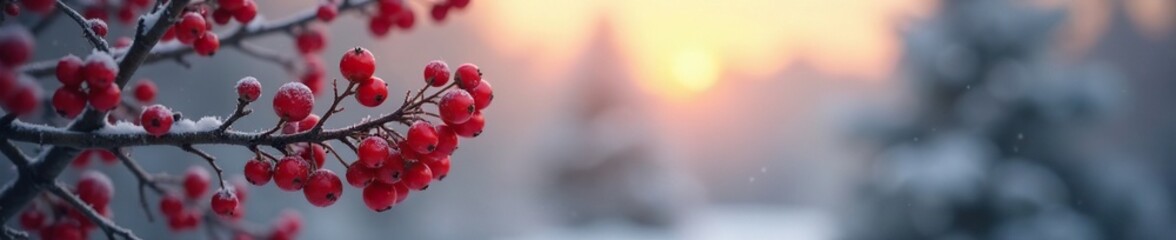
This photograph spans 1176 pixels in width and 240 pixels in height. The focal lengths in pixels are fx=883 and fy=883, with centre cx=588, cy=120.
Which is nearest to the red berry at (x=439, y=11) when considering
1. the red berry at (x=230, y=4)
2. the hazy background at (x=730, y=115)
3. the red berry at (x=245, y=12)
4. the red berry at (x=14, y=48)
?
the hazy background at (x=730, y=115)

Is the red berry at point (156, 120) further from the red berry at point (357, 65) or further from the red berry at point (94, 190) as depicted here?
the red berry at point (94, 190)

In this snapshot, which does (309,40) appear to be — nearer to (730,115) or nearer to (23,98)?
(23,98)

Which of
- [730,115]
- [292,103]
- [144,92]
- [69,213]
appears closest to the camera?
[292,103]

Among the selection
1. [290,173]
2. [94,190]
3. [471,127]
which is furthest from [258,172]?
[94,190]

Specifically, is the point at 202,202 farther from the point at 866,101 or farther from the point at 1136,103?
the point at 1136,103

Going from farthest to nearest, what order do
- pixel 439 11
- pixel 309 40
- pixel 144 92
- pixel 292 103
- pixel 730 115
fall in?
pixel 730 115 → pixel 439 11 → pixel 309 40 → pixel 144 92 → pixel 292 103

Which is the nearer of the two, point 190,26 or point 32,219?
point 190,26

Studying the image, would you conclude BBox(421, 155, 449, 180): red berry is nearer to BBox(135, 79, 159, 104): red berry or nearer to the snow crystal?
the snow crystal
